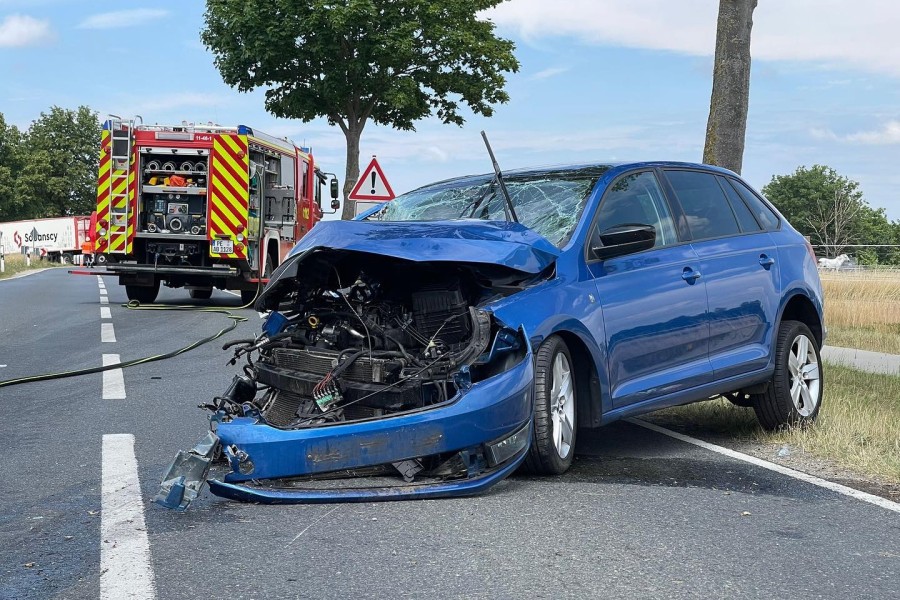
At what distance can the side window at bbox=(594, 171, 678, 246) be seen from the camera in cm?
640

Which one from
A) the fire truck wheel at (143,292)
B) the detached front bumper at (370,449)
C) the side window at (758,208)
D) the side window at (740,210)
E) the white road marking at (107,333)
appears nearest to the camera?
the detached front bumper at (370,449)

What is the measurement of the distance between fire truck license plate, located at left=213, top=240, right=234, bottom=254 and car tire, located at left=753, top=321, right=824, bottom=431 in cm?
1329

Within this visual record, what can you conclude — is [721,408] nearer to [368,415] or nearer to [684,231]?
[684,231]

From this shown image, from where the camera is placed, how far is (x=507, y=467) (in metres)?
5.23

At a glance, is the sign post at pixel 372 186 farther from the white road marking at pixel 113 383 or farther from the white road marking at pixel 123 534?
the white road marking at pixel 123 534

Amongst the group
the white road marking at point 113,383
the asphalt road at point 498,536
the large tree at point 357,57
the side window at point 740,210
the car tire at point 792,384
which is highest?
the large tree at point 357,57

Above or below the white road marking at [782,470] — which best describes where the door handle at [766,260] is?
above

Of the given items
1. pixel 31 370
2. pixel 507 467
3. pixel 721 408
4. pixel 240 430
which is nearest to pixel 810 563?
pixel 507 467

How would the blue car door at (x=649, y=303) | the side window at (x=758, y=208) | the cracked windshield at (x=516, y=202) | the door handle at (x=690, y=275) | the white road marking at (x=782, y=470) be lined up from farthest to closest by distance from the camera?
the side window at (x=758, y=208)
the door handle at (x=690, y=275)
the cracked windshield at (x=516, y=202)
the blue car door at (x=649, y=303)
the white road marking at (x=782, y=470)

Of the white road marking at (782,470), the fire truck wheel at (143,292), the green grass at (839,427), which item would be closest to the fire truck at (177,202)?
the fire truck wheel at (143,292)

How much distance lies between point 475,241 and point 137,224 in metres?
15.2

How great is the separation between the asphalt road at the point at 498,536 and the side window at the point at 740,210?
151 centimetres

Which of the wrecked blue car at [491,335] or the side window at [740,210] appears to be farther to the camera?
the side window at [740,210]

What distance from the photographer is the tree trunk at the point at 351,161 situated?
3115 centimetres
